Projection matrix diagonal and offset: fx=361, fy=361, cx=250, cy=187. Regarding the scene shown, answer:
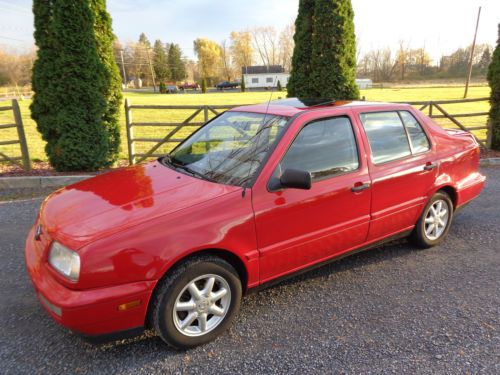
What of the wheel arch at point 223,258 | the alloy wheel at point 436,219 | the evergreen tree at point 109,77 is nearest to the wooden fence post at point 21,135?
the evergreen tree at point 109,77

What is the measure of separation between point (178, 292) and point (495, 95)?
9629 millimetres

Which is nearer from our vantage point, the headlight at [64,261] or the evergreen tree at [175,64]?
the headlight at [64,261]

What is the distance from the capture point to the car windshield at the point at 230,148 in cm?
292

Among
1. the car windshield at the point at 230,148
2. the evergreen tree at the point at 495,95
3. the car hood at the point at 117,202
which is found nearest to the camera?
the car hood at the point at 117,202

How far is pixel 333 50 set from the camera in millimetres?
8016

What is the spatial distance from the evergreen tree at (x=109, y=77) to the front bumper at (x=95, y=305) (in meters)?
5.75

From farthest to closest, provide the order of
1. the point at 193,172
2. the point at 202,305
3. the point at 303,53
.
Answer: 1. the point at 303,53
2. the point at 193,172
3. the point at 202,305

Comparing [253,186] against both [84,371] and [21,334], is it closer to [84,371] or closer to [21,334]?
[84,371]

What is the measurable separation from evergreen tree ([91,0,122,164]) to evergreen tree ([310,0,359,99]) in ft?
14.2

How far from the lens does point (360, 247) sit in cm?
349

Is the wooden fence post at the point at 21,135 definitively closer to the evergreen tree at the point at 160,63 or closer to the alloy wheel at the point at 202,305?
the alloy wheel at the point at 202,305

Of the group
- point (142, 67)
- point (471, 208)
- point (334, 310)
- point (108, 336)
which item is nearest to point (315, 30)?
point (471, 208)

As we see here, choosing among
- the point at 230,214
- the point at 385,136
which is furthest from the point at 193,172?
the point at 385,136

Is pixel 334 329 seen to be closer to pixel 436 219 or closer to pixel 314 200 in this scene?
pixel 314 200
